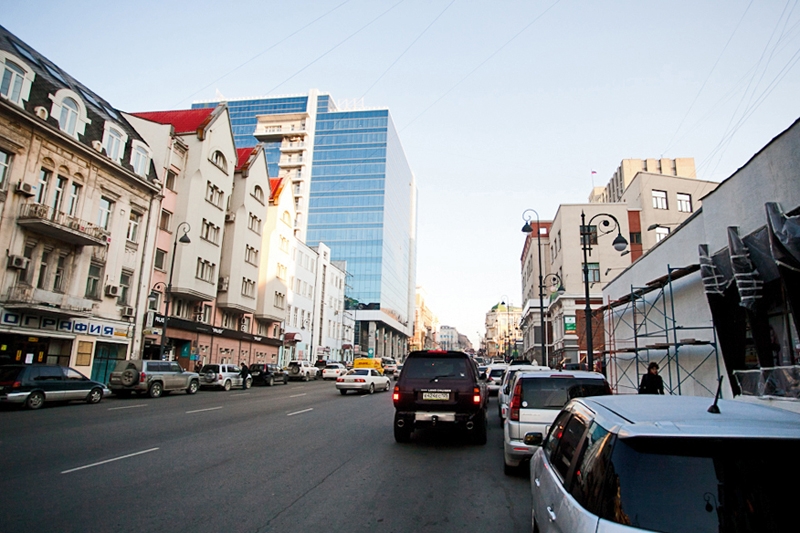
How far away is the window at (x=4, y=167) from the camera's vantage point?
2272 centimetres

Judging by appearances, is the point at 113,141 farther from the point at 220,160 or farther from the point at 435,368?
the point at 435,368

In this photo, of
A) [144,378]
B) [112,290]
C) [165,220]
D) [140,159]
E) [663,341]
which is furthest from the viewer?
[165,220]

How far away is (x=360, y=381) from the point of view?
92.6 ft

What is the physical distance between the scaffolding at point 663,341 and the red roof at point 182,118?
103ft

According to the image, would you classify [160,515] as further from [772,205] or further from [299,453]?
[772,205]

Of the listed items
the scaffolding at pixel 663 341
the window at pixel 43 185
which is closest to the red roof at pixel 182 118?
the window at pixel 43 185

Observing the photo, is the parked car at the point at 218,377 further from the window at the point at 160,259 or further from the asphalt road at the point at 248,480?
the asphalt road at the point at 248,480

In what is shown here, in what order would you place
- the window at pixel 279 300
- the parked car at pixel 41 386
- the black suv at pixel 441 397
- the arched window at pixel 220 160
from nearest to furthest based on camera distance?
1. the black suv at pixel 441 397
2. the parked car at pixel 41 386
3. the arched window at pixel 220 160
4. the window at pixel 279 300

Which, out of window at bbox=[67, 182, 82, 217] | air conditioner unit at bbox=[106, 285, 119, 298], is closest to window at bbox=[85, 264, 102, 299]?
air conditioner unit at bbox=[106, 285, 119, 298]

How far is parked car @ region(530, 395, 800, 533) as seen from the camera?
2342 mm

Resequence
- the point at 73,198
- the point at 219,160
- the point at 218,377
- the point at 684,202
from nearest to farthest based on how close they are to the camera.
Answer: the point at 73,198
the point at 218,377
the point at 219,160
the point at 684,202

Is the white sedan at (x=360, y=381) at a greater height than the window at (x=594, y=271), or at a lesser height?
lesser

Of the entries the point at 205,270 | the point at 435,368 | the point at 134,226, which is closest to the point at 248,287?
the point at 205,270

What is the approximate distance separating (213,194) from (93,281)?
13098mm
